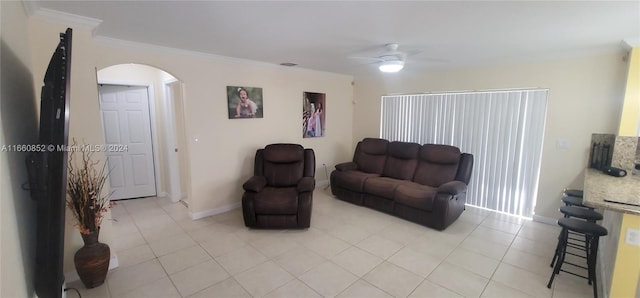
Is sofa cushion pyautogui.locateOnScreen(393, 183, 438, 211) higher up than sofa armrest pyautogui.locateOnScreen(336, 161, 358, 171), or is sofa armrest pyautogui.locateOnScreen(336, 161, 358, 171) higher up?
sofa armrest pyautogui.locateOnScreen(336, 161, 358, 171)

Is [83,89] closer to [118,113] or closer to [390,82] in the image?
[118,113]

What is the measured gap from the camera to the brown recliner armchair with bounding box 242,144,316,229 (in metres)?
3.28

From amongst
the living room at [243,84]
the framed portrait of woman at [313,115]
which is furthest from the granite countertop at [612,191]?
the framed portrait of woman at [313,115]

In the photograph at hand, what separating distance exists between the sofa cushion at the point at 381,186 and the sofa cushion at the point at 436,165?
0.39 metres

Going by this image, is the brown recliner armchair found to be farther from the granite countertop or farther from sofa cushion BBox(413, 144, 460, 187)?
the granite countertop

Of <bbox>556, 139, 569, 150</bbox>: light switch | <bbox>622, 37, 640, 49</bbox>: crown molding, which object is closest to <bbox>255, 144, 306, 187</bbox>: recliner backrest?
<bbox>556, 139, 569, 150</bbox>: light switch

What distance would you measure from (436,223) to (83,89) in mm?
3915

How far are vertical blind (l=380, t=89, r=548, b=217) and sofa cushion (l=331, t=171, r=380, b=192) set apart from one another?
4.12ft

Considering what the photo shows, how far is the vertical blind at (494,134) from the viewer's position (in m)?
3.64

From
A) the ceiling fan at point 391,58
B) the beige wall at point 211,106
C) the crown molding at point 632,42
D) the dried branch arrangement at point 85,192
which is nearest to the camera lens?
the dried branch arrangement at point 85,192

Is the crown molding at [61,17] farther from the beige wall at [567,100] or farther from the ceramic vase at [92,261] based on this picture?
the beige wall at [567,100]

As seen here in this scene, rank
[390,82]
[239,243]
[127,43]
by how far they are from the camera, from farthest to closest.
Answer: [390,82]
[239,243]
[127,43]

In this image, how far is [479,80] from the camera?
4008 mm

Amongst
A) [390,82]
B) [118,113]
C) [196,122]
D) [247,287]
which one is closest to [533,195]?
[390,82]
